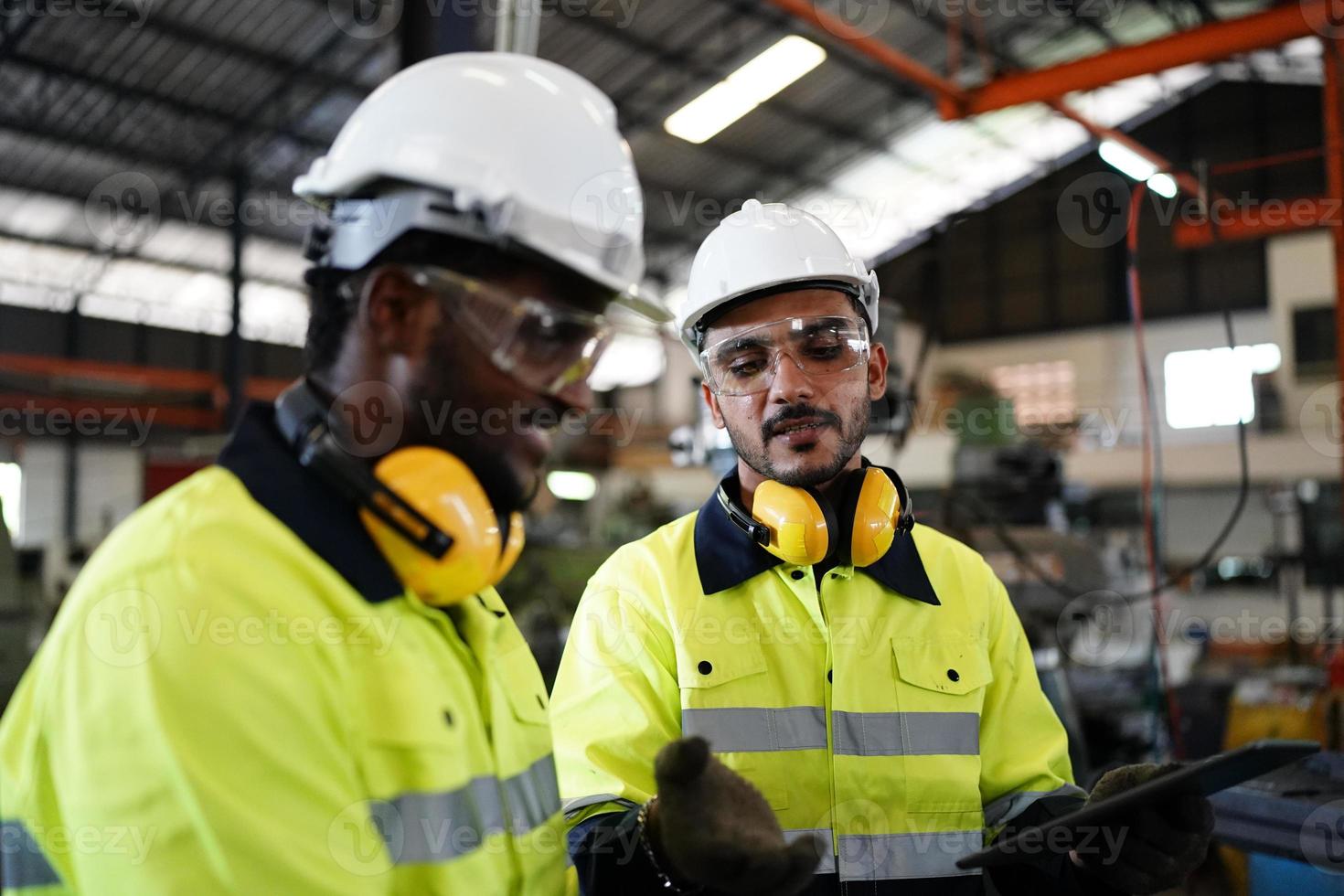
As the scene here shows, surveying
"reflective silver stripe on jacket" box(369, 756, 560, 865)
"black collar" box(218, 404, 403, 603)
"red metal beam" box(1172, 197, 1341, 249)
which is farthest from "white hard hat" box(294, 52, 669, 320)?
"red metal beam" box(1172, 197, 1341, 249)

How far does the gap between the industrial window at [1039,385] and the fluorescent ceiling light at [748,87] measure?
9585 millimetres

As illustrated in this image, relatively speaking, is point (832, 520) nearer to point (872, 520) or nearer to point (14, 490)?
point (872, 520)

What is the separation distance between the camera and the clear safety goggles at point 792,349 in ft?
7.09

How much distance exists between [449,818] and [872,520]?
3.73 ft

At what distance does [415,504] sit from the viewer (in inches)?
46.2

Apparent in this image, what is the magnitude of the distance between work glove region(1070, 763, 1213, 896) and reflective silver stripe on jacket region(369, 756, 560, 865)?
112 centimetres

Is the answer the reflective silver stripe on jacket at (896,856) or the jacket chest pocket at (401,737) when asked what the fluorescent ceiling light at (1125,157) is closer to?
the reflective silver stripe on jacket at (896,856)

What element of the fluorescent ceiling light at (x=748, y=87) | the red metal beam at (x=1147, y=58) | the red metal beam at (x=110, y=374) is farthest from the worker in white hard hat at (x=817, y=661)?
the red metal beam at (x=110, y=374)

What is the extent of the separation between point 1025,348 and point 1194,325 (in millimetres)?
3423

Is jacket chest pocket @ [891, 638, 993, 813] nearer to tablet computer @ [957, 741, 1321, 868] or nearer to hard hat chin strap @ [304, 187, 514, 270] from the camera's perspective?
tablet computer @ [957, 741, 1321, 868]

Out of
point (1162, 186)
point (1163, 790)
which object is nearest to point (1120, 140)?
point (1162, 186)

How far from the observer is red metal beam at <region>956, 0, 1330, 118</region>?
18.7ft

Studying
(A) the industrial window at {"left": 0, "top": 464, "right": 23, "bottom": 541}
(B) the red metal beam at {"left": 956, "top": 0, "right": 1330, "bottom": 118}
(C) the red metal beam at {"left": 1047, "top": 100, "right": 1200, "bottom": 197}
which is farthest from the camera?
(A) the industrial window at {"left": 0, "top": 464, "right": 23, "bottom": 541}

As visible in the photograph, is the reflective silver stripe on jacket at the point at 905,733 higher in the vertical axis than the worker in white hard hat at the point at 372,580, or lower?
lower
